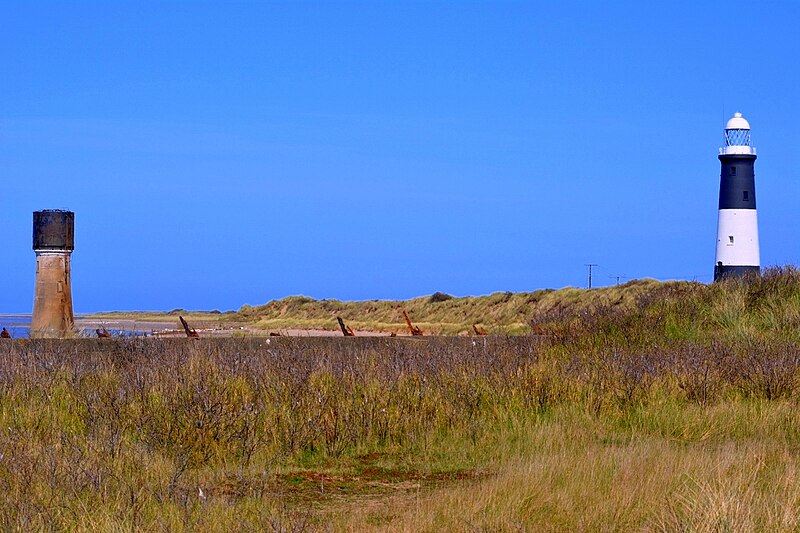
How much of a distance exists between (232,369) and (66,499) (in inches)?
197

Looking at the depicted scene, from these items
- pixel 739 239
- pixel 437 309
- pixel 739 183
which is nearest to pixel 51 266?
A: pixel 739 239

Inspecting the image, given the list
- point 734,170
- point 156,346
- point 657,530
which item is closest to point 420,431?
point 657,530

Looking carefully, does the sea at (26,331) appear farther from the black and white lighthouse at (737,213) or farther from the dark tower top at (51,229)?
the black and white lighthouse at (737,213)

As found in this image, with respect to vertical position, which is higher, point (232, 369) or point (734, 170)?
point (734, 170)

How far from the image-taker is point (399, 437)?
903 cm

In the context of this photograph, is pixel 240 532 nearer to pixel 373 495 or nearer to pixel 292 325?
pixel 373 495

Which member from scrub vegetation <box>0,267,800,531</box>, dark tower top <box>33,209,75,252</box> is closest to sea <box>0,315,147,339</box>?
dark tower top <box>33,209,75,252</box>

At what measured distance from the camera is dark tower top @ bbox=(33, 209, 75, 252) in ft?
65.1

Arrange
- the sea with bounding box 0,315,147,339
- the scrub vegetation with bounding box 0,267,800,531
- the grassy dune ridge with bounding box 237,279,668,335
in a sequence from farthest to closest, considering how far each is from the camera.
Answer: the grassy dune ridge with bounding box 237,279,668,335
the sea with bounding box 0,315,147,339
the scrub vegetation with bounding box 0,267,800,531

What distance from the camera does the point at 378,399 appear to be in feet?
31.3

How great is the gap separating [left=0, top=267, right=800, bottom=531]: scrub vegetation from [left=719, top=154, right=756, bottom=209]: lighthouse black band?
22022 mm

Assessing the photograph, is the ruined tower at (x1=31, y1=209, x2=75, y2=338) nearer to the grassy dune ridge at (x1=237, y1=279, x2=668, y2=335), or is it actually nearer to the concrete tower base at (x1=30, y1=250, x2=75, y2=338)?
the concrete tower base at (x1=30, y1=250, x2=75, y2=338)

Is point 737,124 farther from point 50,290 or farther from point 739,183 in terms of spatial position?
point 50,290

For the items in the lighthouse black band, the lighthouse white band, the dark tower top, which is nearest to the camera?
the dark tower top
